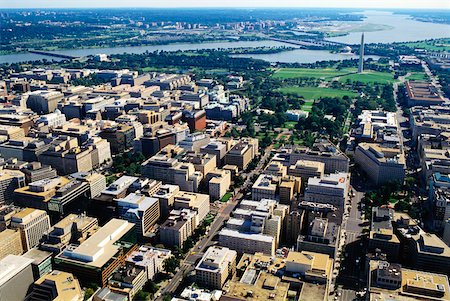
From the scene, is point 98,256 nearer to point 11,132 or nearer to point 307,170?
point 307,170

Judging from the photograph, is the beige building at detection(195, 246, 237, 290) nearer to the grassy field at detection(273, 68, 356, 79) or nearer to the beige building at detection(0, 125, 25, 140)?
the beige building at detection(0, 125, 25, 140)

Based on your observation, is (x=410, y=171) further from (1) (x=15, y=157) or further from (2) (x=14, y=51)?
(2) (x=14, y=51)

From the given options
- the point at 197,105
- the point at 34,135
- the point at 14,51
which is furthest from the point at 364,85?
the point at 14,51

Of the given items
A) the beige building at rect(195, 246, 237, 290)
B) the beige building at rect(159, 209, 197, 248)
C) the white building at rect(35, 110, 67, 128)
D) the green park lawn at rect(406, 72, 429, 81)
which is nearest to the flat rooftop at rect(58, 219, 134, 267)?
the beige building at rect(159, 209, 197, 248)

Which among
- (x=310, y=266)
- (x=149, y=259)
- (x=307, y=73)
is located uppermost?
(x=307, y=73)

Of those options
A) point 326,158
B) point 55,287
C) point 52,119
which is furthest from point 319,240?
point 52,119

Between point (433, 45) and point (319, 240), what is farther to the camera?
point (433, 45)
